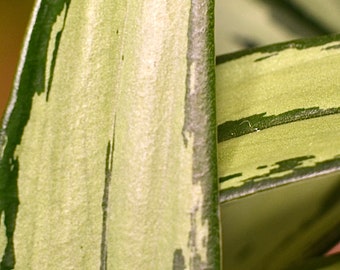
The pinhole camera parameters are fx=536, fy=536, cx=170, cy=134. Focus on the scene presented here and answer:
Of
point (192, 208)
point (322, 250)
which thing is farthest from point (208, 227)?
point (322, 250)

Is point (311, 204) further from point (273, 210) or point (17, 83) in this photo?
point (17, 83)

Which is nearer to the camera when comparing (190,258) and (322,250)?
(190,258)

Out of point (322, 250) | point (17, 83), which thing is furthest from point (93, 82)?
point (322, 250)

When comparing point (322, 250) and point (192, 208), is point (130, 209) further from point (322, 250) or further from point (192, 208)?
point (322, 250)

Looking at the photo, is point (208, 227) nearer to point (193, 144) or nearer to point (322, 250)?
point (193, 144)

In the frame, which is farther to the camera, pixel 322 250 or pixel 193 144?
pixel 322 250
